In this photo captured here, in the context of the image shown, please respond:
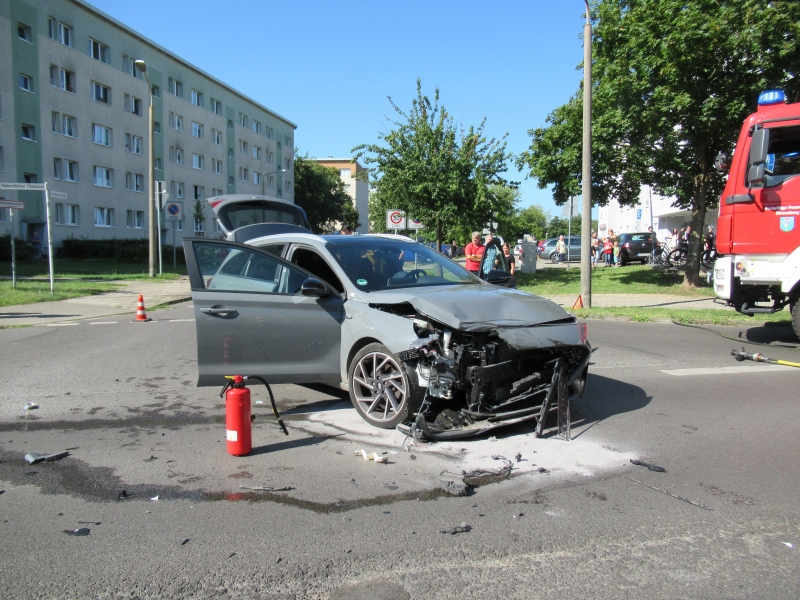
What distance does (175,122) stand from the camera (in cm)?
4956

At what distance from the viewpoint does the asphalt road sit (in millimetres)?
3027

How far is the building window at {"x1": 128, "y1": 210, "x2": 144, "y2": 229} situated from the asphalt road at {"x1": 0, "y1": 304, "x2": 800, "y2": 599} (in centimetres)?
3986

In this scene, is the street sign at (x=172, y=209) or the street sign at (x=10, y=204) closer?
the street sign at (x=10, y=204)

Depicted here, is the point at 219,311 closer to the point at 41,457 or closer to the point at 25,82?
the point at 41,457

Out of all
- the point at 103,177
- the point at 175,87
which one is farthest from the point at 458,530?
the point at 175,87

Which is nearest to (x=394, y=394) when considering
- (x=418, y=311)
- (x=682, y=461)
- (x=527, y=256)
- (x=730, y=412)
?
(x=418, y=311)

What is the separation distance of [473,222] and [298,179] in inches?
2256

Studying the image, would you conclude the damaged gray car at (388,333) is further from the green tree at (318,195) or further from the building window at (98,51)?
the green tree at (318,195)

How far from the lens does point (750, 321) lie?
1242 centimetres

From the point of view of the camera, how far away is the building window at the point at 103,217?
40.0 meters

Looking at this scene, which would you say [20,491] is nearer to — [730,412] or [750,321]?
[730,412]

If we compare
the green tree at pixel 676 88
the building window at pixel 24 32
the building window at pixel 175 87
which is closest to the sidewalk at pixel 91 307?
the green tree at pixel 676 88

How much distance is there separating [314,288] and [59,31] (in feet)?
130

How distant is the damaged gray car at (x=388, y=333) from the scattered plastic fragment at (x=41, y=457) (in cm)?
128
